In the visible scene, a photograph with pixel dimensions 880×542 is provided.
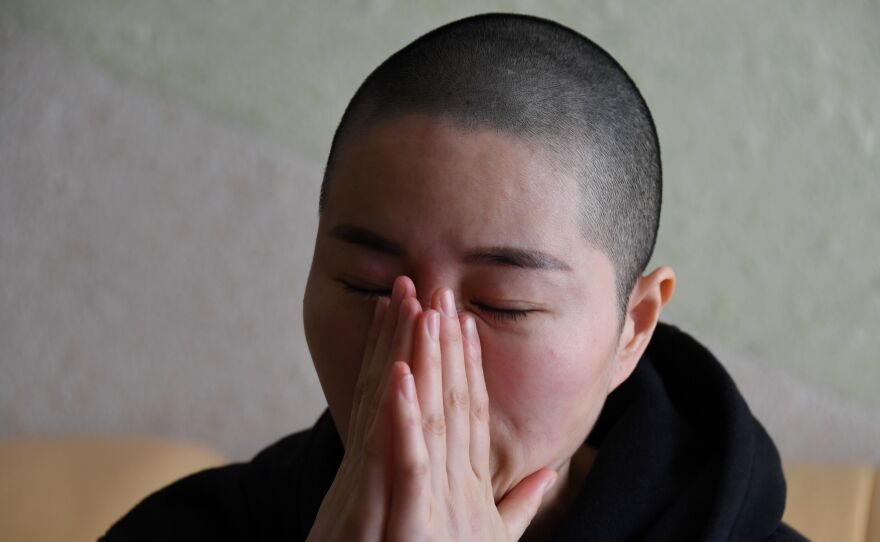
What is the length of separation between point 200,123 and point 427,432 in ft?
4.64

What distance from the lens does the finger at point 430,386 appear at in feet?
2.87

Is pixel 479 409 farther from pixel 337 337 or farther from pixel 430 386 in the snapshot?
pixel 337 337

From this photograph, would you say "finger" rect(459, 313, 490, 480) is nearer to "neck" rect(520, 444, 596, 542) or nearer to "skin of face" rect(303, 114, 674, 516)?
"skin of face" rect(303, 114, 674, 516)

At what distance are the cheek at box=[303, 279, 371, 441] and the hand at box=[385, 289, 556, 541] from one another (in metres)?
0.11

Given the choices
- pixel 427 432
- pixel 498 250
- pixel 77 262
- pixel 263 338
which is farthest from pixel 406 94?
pixel 77 262

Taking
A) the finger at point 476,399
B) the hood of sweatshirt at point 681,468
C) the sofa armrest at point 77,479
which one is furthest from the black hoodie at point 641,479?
the sofa armrest at point 77,479

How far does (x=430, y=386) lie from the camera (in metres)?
0.88

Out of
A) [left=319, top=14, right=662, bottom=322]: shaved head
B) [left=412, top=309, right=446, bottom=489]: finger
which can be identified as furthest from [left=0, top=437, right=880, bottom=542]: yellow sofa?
[left=412, top=309, right=446, bottom=489]: finger

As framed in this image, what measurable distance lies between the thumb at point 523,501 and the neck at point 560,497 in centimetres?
18

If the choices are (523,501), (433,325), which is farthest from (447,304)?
(523,501)

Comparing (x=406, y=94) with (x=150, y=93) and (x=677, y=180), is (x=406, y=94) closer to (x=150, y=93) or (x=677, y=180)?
(x=677, y=180)

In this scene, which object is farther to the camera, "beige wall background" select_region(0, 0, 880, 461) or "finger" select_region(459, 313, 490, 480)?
"beige wall background" select_region(0, 0, 880, 461)

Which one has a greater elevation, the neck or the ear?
the ear

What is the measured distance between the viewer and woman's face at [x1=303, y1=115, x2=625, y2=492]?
0.93 metres
